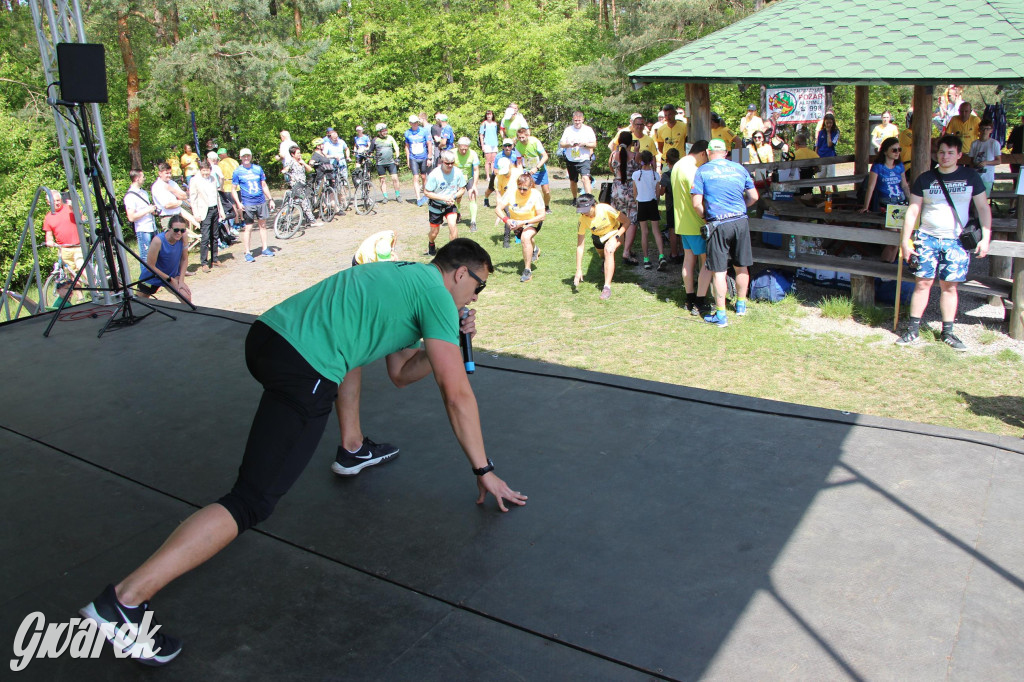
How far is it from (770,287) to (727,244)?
1.04 metres

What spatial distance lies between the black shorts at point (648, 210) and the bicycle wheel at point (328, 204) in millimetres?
7741

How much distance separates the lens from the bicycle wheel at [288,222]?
50.1 ft

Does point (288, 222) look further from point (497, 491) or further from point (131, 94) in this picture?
point (497, 491)

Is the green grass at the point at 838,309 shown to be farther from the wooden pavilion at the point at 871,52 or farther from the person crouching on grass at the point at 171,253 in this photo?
the person crouching on grass at the point at 171,253

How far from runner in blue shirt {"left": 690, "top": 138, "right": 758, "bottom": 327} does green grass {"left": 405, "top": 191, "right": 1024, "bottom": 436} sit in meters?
0.57

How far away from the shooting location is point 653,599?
9.63ft

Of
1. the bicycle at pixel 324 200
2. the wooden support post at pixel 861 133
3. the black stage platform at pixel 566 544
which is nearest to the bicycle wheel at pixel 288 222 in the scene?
the bicycle at pixel 324 200

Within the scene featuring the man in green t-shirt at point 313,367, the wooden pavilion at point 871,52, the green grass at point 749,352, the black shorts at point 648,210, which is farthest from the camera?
the black shorts at point 648,210

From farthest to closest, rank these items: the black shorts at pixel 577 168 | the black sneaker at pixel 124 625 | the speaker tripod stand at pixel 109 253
Result: the black shorts at pixel 577 168
the speaker tripod stand at pixel 109 253
the black sneaker at pixel 124 625

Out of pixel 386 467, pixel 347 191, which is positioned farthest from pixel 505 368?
pixel 347 191

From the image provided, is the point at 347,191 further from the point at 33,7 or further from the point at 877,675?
the point at 877,675

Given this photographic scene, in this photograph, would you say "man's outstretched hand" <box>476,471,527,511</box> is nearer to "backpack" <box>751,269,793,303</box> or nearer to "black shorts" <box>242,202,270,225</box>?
"backpack" <box>751,269,793,303</box>

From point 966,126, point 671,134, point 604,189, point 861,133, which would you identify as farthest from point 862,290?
point 966,126

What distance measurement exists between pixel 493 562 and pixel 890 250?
6.93m
